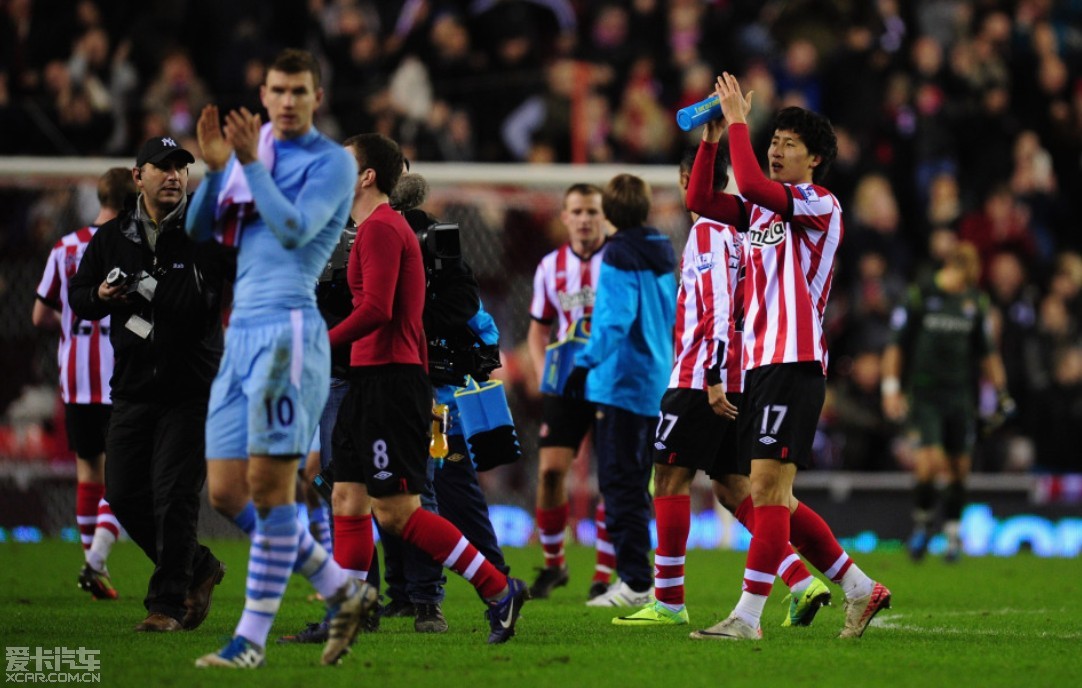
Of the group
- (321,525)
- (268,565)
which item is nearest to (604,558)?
(321,525)

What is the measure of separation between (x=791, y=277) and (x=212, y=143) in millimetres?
2704

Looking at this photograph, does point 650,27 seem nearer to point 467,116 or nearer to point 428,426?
point 467,116

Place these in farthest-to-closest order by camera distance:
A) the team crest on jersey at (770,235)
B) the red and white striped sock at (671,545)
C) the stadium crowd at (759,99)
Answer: the stadium crowd at (759,99)
the red and white striped sock at (671,545)
the team crest on jersey at (770,235)

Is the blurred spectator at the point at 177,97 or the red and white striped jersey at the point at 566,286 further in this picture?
the blurred spectator at the point at 177,97

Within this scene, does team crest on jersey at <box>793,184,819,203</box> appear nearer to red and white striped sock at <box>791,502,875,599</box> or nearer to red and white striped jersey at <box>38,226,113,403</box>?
red and white striped sock at <box>791,502,875,599</box>

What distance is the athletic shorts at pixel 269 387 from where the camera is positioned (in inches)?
234

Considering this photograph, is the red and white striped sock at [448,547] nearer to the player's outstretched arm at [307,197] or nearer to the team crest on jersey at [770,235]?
the player's outstretched arm at [307,197]

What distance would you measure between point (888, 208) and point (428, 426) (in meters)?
12.5

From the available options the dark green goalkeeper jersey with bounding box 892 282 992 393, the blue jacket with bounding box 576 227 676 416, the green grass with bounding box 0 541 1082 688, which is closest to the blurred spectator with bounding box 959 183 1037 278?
the dark green goalkeeper jersey with bounding box 892 282 992 393

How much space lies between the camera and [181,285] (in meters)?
7.79

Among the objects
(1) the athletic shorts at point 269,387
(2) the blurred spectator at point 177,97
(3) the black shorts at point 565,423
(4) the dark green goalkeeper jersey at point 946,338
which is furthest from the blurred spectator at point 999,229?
(1) the athletic shorts at point 269,387

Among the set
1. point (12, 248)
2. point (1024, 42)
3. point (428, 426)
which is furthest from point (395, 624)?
point (1024, 42)

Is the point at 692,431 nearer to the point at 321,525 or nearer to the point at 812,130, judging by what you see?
the point at 812,130

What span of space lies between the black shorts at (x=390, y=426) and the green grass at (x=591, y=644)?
715 mm
